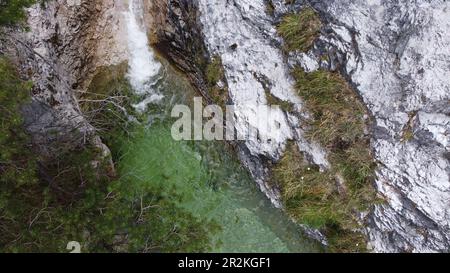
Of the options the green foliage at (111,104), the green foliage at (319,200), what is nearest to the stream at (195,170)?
the green foliage at (111,104)

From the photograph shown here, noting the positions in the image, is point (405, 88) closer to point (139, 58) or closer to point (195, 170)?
point (195, 170)

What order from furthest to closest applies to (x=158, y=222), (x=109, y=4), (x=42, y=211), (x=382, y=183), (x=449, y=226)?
(x=109, y=4)
(x=158, y=222)
(x=382, y=183)
(x=449, y=226)
(x=42, y=211)

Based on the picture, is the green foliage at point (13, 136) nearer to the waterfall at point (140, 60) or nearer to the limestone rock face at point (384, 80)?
the waterfall at point (140, 60)

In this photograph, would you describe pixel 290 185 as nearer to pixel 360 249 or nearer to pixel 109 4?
pixel 360 249

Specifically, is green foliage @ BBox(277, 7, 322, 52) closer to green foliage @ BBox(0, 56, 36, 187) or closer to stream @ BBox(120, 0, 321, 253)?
stream @ BBox(120, 0, 321, 253)

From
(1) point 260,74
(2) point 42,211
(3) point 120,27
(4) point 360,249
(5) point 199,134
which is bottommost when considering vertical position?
(4) point 360,249

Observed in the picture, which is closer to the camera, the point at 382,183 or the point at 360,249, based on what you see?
the point at 382,183
